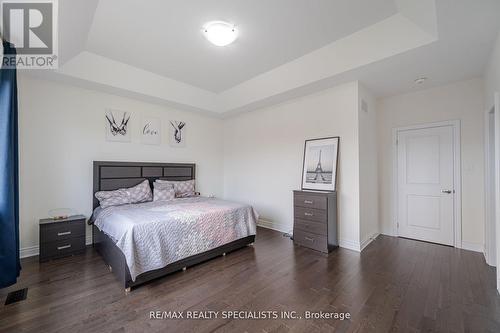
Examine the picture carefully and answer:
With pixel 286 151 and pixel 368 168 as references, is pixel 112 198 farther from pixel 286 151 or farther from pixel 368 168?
pixel 368 168

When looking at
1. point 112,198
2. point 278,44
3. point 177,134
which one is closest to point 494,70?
point 278,44

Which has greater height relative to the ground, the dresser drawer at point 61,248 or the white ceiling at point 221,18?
the white ceiling at point 221,18

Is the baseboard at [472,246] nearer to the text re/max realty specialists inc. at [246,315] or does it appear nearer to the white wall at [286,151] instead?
A: the white wall at [286,151]

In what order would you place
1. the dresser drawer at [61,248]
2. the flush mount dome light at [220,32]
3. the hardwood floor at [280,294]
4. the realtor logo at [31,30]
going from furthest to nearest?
the dresser drawer at [61,248], the flush mount dome light at [220,32], the realtor logo at [31,30], the hardwood floor at [280,294]

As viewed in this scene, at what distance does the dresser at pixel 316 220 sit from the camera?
3201 mm

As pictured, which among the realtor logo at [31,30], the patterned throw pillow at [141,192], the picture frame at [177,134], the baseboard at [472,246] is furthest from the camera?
the picture frame at [177,134]

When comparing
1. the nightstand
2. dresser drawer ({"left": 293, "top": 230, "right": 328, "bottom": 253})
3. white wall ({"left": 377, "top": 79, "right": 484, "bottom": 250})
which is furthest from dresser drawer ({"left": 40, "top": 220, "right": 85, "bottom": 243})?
white wall ({"left": 377, "top": 79, "right": 484, "bottom": 250})

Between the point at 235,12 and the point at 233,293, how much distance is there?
3005 mm

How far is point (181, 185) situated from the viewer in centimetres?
432

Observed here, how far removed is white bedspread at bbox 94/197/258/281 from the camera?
222cm

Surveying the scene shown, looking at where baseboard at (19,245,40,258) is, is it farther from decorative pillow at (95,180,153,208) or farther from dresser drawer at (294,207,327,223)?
dresser drawer at (294,207,327,223)

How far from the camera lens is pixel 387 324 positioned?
5.56 ft

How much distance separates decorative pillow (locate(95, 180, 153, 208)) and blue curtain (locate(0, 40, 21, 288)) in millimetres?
1091

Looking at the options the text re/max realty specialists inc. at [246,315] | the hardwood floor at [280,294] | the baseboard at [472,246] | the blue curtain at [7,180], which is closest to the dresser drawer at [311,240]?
the hardwood floor at [280,294]
